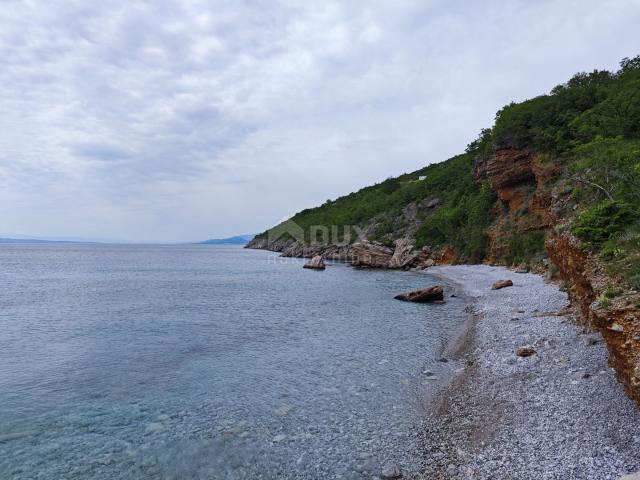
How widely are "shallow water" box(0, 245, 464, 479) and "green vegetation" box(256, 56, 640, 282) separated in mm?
7816

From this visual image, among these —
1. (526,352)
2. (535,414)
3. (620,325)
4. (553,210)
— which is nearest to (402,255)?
(553,210)

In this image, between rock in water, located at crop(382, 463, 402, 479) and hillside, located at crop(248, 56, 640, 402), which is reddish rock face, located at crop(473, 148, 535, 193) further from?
rock in water, located at crop(382, 463, 402, 479)

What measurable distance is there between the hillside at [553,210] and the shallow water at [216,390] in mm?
6059

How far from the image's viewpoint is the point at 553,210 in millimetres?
19797

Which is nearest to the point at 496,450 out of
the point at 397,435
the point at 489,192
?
the point at 397,435

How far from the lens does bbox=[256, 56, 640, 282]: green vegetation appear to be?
500 inches

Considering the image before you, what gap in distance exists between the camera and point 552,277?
100 feet

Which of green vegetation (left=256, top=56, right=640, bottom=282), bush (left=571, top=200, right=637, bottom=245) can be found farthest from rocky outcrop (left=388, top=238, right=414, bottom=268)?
bush (left=571, top=200, right=637, bottom=245)

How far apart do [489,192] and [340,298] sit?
33.4m

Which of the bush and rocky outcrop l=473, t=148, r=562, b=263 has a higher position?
rocky outcrop l=473, t=148, r=562, b=263

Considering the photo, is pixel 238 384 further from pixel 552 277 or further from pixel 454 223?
pixel 454 223

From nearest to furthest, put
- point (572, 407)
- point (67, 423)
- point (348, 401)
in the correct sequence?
point (572, 407)
point (67, 423)
point (348, 401)

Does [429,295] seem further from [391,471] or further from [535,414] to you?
[391,471]

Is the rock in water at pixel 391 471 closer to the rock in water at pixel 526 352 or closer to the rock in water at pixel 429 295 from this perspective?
the rock in water at pixel 526 352
